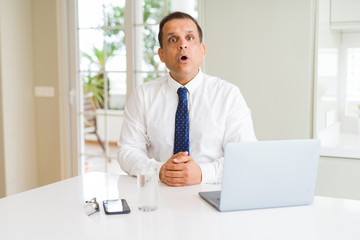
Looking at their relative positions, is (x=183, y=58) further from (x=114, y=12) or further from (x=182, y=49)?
(x=114, y=12)

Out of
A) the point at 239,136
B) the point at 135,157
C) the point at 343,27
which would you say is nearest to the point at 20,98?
the point at 135,157

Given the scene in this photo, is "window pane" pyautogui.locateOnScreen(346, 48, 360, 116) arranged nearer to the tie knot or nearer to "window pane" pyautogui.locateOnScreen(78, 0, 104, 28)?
the tie knot

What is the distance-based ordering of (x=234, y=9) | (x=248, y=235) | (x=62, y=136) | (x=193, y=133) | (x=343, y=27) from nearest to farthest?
(x=248, y=235), (x=193, y=133), (x=343, y=27), (x=234, y=9), (x=62, y=136)

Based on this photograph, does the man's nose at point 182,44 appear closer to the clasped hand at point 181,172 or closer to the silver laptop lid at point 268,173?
the clasped hand at point 181,172

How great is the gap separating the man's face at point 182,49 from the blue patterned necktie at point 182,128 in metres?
0.13

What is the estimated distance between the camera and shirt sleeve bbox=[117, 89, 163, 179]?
6.31 ft

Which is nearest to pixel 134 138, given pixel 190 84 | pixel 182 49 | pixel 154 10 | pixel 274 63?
pixel 190 84

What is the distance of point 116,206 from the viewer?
Result: 4.49ft

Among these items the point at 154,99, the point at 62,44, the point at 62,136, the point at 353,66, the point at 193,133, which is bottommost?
the point at 62,136

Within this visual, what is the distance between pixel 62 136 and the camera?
12.6ft

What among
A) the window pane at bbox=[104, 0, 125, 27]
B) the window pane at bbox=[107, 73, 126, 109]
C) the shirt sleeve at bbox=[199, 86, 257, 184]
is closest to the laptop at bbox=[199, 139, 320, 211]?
the shirt sleeve at bbox=[199, 86, 257, 184]

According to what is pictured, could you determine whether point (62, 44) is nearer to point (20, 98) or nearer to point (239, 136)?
point (20, 98)

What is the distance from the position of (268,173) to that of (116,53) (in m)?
2.51

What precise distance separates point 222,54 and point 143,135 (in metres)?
1.23
